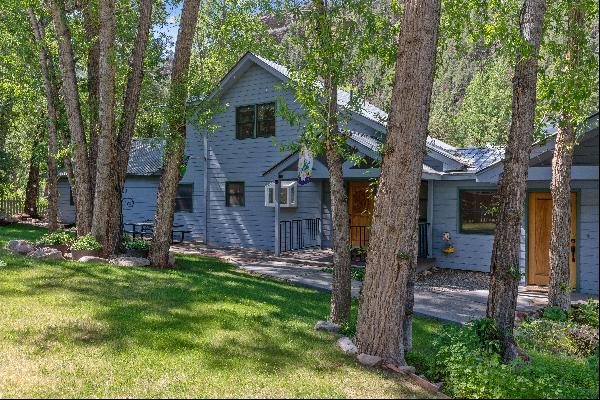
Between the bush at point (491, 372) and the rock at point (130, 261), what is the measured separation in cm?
755

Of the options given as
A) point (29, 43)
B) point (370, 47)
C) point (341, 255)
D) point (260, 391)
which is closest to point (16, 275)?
point (341, 255)

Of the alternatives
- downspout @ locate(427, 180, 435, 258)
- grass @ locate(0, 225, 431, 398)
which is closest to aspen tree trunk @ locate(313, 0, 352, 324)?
grass @ locate(0, 225, 431, 398)

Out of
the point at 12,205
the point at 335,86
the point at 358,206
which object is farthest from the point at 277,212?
the point at 12,205

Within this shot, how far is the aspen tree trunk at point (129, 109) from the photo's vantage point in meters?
12.1

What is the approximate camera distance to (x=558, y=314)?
8.73 meters

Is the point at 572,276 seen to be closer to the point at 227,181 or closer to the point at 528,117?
the point at 528,117

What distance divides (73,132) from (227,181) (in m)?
6.55

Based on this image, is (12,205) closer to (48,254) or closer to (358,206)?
(48,254)

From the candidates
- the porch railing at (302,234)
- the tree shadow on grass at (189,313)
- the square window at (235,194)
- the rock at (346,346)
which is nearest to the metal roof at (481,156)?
the porch railing at (302,234)

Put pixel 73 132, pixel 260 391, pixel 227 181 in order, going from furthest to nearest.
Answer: pixel 227 181
pixel 73 132
pixel 260 391

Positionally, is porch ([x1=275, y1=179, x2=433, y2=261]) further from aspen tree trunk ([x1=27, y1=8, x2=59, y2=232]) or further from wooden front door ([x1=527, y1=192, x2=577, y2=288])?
aspen tree trunk ([x1=27, y1=8, x2=59, y2=232])

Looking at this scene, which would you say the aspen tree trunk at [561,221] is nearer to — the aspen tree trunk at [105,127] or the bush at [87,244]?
the aspen tree trunk at [105,127]

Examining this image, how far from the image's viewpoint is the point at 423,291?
1117 centimetres

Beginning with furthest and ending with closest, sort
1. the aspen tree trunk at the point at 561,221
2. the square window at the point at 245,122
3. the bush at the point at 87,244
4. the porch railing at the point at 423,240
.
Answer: the square window at the point at 245,122 < the porch railing at the point at 423,240 < the bush at the point at 87,244 < the aspen tree trunk at the point at 561,221
